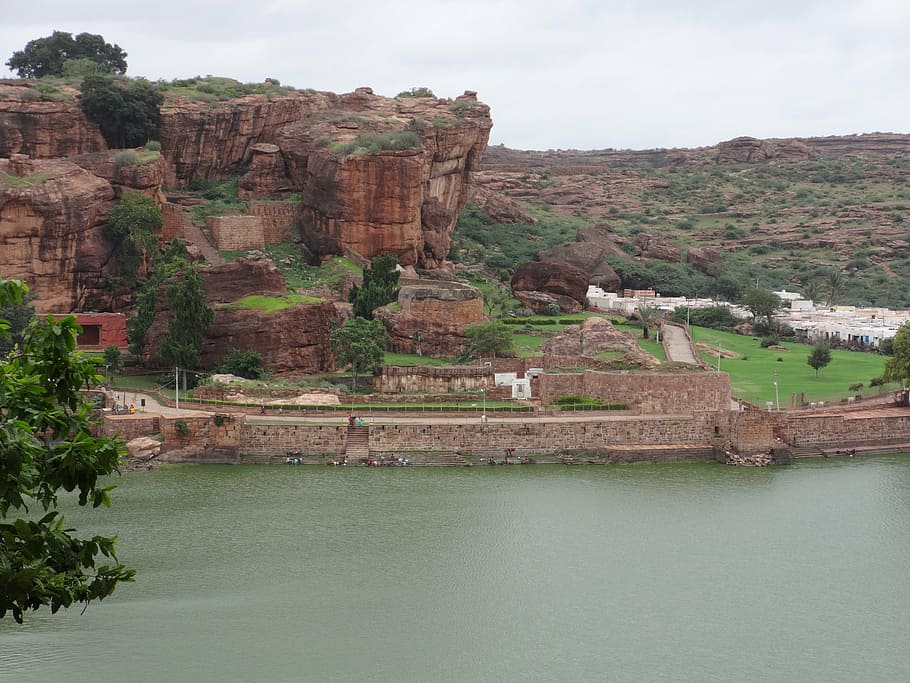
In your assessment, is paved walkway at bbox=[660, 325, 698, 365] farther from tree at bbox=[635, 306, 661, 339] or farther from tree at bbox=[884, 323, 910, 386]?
tree at bbox=[884, 323, 910, 386]

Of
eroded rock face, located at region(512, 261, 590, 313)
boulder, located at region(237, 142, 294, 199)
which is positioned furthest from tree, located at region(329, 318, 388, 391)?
boulder, located at region(237, 142, 294, 199)

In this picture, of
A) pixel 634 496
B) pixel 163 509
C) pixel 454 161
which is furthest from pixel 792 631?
pixel 454 161

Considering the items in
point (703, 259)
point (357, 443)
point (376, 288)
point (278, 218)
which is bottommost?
point (357, 443)

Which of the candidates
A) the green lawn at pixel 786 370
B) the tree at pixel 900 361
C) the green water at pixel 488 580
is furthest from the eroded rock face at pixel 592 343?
the green water at pixel 488 580

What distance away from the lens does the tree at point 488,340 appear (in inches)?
2060

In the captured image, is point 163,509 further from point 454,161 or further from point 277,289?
point 454,161

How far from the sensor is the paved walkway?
56250 mm

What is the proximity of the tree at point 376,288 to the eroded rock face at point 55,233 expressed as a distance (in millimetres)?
12516

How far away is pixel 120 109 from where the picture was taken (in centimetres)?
6669

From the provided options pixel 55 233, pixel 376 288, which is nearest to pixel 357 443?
pixel 376 288

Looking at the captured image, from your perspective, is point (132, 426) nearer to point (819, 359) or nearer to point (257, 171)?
point (819, 359)

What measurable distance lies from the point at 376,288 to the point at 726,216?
6951cm

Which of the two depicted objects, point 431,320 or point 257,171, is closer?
point 431,320

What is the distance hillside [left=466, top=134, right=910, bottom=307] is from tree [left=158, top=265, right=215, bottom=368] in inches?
1270
